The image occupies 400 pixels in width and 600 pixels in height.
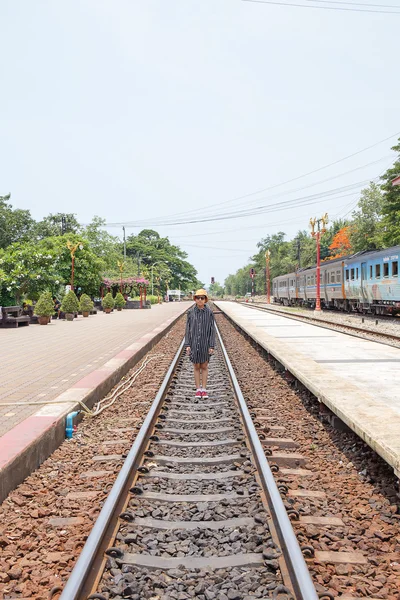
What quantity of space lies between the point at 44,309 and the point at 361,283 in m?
16.3

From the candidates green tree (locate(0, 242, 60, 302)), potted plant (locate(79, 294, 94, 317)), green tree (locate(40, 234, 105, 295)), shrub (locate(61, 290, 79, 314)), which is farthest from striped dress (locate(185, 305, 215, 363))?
green tree (locate(40, 234, 105, 295))

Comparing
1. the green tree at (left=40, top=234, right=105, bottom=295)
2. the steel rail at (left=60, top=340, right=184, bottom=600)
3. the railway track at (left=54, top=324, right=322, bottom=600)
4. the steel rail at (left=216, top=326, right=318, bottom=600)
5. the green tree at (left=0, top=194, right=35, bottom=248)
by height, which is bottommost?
the railway track at (left=54, top=324, right=322, bottom=600)

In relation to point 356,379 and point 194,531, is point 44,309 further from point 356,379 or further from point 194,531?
point 194,531

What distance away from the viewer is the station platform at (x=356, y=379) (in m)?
4.91

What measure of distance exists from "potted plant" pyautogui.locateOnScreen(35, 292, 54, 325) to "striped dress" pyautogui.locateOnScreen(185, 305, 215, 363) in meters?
16.8

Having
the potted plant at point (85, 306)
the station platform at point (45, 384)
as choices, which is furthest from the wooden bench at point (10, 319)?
the potted plant at point (85, 306)

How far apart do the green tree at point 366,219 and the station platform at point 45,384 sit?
49.4 m

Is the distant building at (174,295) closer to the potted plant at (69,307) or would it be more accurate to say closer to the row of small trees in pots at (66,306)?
the row of small trees in pots at (66,306)

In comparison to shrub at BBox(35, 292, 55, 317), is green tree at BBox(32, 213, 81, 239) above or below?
above

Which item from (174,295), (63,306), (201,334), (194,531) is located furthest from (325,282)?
(174,295)

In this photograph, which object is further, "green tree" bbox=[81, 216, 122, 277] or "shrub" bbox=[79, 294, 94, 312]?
"green tree" bbox=[81, 216, 122, 277]

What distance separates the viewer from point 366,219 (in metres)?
60.9

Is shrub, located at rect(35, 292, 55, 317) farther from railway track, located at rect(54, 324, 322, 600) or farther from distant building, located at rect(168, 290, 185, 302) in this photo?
distant building, located at rect(168, 290, 185, 302)

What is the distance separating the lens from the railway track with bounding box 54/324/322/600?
2830mm
